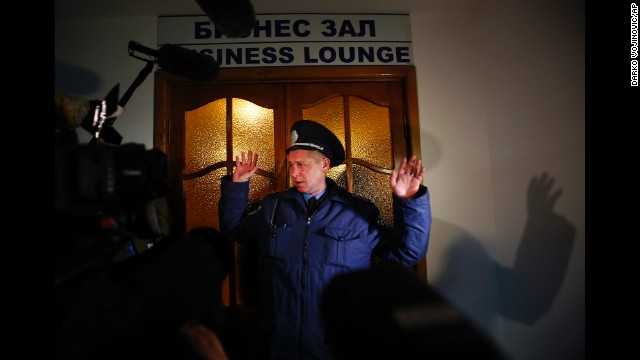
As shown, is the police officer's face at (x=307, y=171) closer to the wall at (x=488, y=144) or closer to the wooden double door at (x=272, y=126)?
the wooden double door at (x=272, y=126)

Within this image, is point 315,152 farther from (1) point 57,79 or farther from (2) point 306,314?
Answer: (1) point 57,79

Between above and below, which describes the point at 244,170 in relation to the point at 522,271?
above

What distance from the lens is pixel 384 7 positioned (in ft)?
6.15

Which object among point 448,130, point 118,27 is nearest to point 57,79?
point 118,27

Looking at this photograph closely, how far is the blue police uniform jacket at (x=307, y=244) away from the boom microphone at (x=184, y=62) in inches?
21.8

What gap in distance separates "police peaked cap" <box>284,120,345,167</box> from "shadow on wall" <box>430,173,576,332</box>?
89 centimetres

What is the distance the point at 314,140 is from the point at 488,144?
1.14 metres

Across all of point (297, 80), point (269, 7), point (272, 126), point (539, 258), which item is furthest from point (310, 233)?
point (269, 7)

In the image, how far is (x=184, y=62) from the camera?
1011 mm

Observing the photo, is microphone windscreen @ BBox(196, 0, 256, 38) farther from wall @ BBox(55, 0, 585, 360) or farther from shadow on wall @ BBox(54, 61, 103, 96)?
shadow on wall @ BBox(54, 61, 103, 96)

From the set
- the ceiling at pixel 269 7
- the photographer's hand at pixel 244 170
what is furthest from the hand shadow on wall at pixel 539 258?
the photographer's hand at pixel 244 170

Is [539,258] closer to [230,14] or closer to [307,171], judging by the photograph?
[307,171]

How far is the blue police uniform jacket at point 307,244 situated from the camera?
124cm

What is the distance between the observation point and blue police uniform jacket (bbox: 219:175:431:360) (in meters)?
1.24
